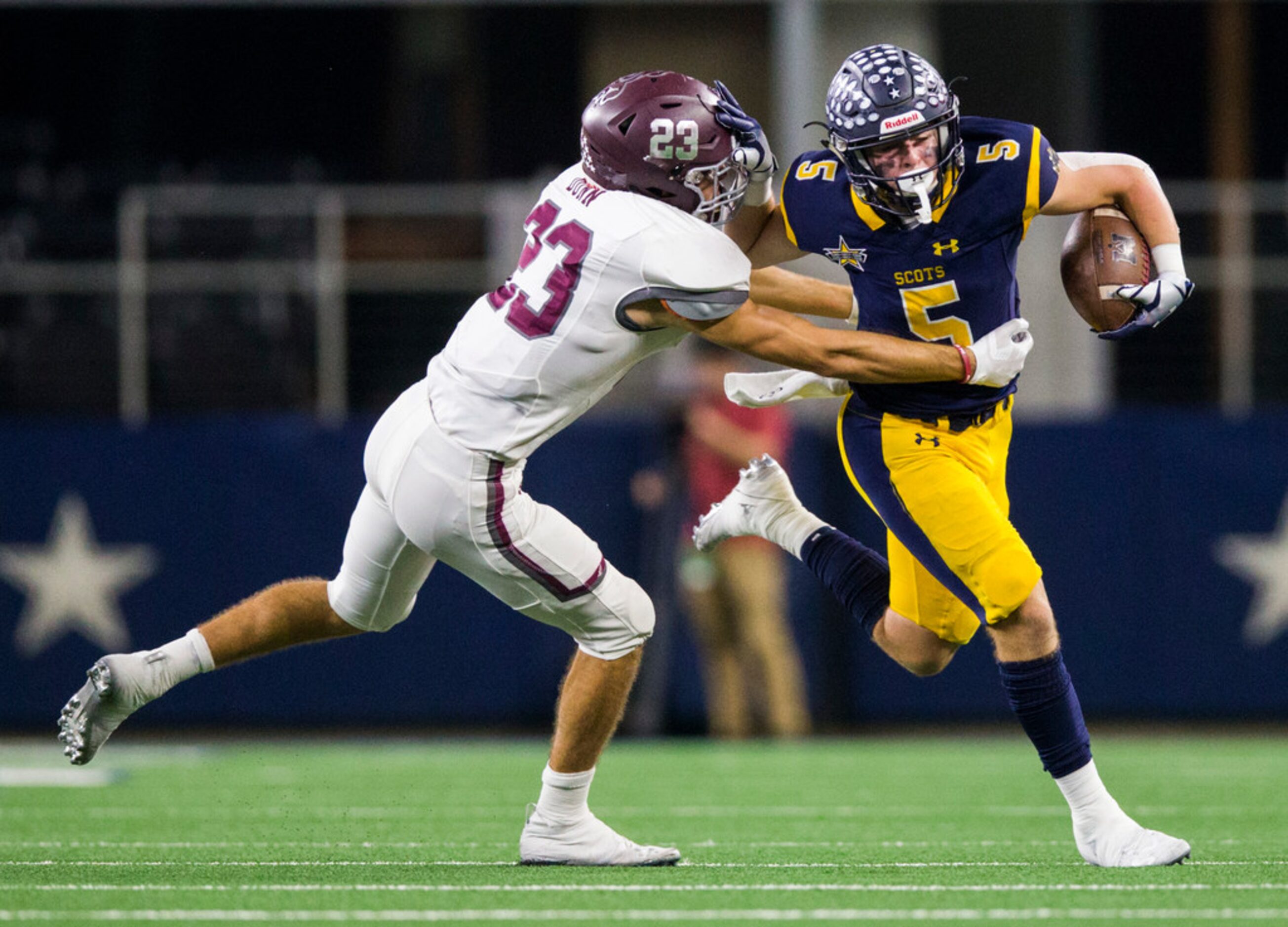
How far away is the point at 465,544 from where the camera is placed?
4.31 m

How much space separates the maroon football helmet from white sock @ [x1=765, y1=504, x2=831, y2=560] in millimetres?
1081

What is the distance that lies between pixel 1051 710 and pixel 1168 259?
107 centimetres

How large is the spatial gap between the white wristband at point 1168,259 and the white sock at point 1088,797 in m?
Result: 1.13

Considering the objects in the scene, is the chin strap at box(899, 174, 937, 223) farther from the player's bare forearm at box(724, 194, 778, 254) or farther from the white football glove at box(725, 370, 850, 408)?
the white football glove at box(725, 370, 850, 408)

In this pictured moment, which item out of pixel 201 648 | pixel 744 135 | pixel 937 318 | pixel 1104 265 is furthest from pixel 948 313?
pixel 201 648

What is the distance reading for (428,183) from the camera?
1309 centimetres

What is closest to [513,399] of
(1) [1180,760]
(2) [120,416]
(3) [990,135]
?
(3) [990,135]

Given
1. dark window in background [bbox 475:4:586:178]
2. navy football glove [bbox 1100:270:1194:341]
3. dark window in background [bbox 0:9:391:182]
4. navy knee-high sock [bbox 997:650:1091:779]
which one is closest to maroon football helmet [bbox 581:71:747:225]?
navy football glove [bbox 1100:270:1194:341]

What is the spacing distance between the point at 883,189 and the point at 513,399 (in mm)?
971

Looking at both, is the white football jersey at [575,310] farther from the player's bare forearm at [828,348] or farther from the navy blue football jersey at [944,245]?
the navy blue football jersey at [944,245]

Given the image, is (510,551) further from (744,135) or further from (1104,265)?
(1104,265)

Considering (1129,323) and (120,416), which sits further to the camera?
(120,416)

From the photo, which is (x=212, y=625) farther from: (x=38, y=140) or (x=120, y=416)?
(x=38, y=140)

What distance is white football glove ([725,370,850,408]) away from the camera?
489 centimetres
